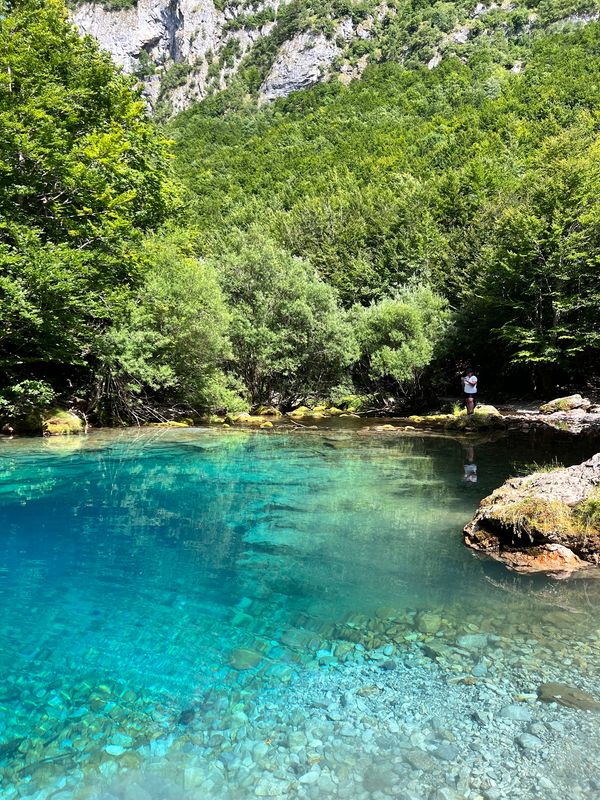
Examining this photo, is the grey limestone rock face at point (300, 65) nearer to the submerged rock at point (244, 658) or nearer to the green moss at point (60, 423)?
the green moss at point (60, 423)

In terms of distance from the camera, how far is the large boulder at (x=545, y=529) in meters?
6.43

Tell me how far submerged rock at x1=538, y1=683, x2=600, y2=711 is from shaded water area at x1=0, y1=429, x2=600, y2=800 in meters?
0.10

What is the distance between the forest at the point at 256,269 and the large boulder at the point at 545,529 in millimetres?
12612

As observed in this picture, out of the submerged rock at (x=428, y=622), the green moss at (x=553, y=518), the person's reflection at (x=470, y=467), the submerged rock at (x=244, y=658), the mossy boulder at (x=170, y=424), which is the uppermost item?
the mossy boulder at (x=170, y=424)

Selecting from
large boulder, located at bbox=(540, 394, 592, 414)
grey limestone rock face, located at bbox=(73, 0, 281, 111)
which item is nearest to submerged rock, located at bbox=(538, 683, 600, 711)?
large boulder, located at bbox=(540, 394, 592, 414)

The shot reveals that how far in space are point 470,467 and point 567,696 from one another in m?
8.90

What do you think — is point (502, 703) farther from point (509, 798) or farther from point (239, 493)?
point (239, 493)

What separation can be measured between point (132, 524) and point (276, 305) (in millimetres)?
18710

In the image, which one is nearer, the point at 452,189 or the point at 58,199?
the point at 58,199

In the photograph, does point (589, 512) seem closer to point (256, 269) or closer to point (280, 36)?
point (256, 269)

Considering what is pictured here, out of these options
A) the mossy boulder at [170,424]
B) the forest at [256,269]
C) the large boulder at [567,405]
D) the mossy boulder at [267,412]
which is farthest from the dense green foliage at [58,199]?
the large boulder at [567,405]

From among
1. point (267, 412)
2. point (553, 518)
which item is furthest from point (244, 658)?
point (267, 412)

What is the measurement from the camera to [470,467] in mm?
12547

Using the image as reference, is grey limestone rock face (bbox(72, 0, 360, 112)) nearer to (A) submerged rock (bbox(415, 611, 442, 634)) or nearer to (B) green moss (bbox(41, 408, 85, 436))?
(B) green moss (bbox(41, 408, 85, 436))
